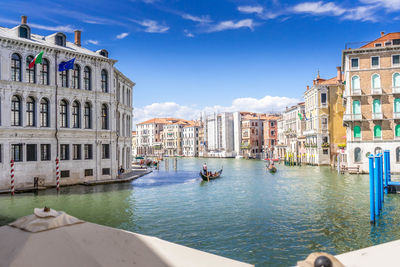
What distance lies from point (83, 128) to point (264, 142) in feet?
210

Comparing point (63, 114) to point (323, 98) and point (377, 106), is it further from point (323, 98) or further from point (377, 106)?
point (323, 98)

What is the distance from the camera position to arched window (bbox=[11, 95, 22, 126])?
2028cm

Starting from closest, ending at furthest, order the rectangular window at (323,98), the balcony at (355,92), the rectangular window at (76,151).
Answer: the rectangular window at (76,151), the balcony at (355,92), the rectangular window at (323,98)

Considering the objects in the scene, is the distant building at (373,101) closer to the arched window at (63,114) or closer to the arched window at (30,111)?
the arched window at (63,114)

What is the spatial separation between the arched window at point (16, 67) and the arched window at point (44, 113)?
77.7 inches

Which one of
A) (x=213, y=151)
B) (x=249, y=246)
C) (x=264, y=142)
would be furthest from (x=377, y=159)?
(x=213, y=151)

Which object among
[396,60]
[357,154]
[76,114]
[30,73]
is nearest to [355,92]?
[396,60]

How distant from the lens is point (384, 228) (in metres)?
11.6

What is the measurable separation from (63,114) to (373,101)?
2606 cm

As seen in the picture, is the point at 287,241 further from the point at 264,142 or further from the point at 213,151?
the point at 213,151

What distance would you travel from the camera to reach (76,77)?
23.5 meters

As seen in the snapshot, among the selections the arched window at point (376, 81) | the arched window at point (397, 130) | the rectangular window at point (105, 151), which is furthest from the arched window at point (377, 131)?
the rectangular window at point (105, 151)

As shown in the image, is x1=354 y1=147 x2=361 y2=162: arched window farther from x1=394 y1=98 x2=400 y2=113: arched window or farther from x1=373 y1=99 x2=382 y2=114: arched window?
x1=394 y1=98 x2=400 y2=113: arched window

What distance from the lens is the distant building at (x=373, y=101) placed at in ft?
98.9
